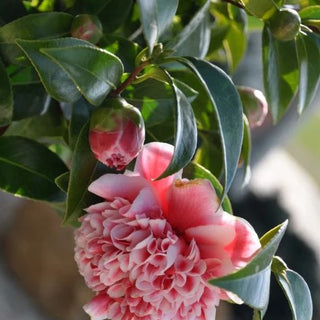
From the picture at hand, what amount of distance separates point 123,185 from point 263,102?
0.50ft

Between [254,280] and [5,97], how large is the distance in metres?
0.21

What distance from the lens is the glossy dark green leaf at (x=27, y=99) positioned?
544mm

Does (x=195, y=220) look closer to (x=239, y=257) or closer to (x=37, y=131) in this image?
(x=239, y=257)

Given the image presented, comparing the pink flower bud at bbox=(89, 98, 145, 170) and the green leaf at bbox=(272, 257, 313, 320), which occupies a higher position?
the pink flower bud at bbox=(89, 98, 145, 170)

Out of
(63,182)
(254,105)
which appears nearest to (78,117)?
(63,182)

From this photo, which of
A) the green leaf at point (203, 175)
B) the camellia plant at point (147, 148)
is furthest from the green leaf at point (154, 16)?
the green leaf at point (203, 175)

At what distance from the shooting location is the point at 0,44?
1.63ft

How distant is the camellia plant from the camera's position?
0.41 metres

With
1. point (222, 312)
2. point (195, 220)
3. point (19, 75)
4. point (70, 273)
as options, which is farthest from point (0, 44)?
point (70, 273)

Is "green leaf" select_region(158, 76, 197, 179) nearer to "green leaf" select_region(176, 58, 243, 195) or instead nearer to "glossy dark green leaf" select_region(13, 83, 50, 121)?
"green leaf" select_region(176, 58, 243, 195)

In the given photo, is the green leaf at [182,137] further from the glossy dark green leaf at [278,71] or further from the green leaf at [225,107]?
the glossy dark green leaf at [278,71]

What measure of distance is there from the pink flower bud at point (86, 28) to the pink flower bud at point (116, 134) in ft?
0.23

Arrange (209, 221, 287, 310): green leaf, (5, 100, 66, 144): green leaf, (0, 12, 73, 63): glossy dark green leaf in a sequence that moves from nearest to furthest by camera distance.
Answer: (209, 221, 287, 310): green leaf, (0, 12, 73, 63): glossy dark green leaf, (5, 100, 66, 144): green leaf

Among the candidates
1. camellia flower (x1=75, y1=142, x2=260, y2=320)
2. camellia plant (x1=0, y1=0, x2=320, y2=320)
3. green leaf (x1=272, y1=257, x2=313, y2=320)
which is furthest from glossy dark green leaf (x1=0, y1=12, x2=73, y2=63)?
green leaf (x1=272, y1=257, x2=313, y2=320)
